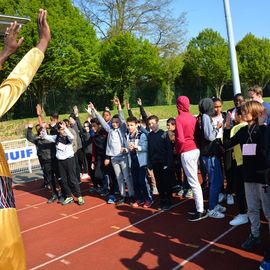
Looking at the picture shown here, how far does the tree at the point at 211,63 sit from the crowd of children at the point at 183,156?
3395 centimetres

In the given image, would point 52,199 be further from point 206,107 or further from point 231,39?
point 231,39

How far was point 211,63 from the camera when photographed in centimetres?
4131

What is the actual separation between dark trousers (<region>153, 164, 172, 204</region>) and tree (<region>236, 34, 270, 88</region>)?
41456mm

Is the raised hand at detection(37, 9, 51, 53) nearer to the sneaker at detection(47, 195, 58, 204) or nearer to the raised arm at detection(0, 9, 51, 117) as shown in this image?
the raised arm at detection(0, 9, 51, 117)

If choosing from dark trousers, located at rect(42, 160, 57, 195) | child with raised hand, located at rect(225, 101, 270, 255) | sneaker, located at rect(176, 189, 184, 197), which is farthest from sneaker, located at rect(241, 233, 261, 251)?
dark trousers, located at rect(42, 160, 57, 195)

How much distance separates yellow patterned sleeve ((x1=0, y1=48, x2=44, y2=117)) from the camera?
1856 mm

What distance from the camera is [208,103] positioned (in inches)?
236

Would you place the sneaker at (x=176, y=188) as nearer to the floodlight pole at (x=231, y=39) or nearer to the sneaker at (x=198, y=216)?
the sneaker at (x=198, y=216)

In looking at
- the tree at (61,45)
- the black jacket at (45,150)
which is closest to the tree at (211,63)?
the tree at (61,45)

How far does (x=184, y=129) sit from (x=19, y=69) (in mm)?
4181

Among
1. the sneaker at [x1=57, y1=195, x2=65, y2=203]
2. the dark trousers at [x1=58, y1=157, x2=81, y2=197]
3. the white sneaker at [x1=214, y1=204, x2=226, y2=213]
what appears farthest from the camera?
the sneaker at [x1=57, y1=195, x2=65, y2=203]

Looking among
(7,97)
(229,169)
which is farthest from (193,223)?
(7,97)

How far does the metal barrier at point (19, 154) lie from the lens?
12.0 m

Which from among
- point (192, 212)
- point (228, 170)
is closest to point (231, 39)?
point (228, 170)
